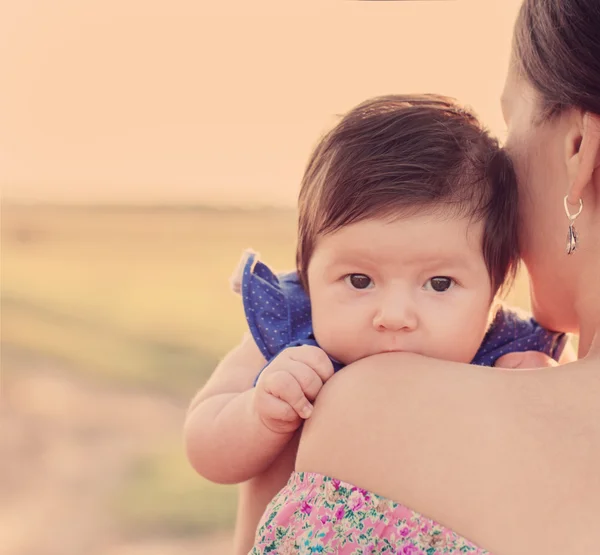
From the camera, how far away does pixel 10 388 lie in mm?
6941

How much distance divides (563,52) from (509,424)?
1.85 feet

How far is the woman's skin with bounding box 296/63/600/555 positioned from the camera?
112cm

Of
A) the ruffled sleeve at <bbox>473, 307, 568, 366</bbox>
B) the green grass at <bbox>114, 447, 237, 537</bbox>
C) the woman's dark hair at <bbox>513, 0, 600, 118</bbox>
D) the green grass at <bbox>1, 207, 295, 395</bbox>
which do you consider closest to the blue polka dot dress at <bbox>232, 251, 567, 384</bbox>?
the ruffled sleeve at <bbox>473, 307, 568, 366</bbox>

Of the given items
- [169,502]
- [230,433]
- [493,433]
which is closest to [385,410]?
[493,433]

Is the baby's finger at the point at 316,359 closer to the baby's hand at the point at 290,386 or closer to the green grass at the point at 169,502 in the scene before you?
the baby's hand at the point at 290,386

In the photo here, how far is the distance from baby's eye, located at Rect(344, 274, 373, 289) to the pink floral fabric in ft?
1.15

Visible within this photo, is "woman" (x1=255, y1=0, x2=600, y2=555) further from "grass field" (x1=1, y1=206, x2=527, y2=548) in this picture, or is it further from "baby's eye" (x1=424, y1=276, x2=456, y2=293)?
"grass field" (x1=1, y1=206, x2=527, y2=548)

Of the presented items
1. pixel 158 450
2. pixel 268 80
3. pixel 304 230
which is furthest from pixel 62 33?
pixel 304 230

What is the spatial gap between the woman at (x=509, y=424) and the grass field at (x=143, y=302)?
2406 millimetres

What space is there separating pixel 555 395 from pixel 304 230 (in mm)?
572

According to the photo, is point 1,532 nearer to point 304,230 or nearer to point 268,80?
point 304,230

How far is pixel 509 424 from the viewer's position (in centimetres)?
116

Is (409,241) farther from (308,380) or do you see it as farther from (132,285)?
(132,285)

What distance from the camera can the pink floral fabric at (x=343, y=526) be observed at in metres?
1.14
